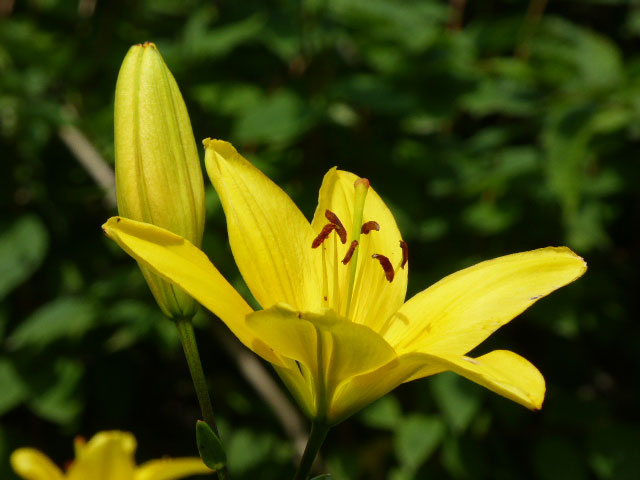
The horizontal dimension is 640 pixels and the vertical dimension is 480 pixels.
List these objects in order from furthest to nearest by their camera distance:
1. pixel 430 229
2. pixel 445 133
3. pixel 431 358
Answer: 1. pixel 445 133
2. pixel 430 229
3. pixel 431 358

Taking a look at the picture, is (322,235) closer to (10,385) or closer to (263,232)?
(263,232)

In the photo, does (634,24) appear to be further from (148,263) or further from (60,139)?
(148,263)

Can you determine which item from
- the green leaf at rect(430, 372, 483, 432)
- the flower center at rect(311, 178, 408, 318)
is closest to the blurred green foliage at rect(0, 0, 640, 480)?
the green leaf at rect(430, 372, 483, 432)

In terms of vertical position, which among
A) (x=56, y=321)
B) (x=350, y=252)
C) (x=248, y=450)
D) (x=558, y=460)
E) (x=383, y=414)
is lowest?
(x=248, y=450)

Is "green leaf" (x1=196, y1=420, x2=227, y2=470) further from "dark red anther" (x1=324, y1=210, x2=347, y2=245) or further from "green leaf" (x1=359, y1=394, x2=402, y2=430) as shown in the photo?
"green leaf" (x1=359, y1=394, x2=402, y2=430)

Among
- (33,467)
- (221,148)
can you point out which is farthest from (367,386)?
(33,467)

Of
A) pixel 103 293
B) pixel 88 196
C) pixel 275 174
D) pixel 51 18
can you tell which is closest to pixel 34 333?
pixel 103 293

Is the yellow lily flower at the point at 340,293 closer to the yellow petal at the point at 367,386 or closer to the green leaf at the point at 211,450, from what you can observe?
the yellow petal at the point at 367,386
